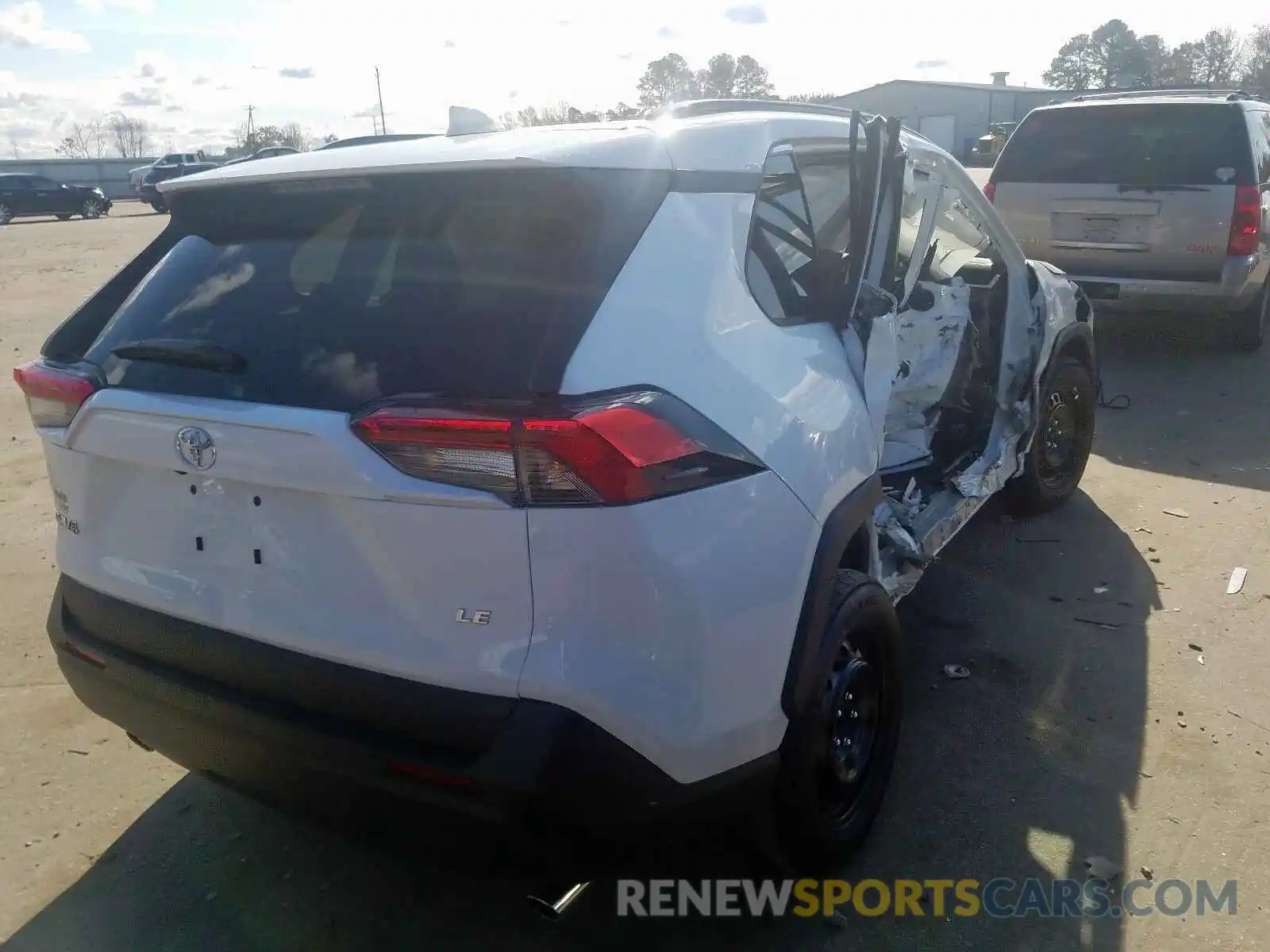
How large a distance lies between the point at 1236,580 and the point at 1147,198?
4.33m

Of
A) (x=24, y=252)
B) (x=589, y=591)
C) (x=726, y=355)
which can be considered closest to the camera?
(x=589, y=591)

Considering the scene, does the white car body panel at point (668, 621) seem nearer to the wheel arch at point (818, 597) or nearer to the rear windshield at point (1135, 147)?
the wheel arch at point (818, 597)

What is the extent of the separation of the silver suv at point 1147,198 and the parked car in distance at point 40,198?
3354cm

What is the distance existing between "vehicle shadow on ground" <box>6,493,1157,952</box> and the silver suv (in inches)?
203

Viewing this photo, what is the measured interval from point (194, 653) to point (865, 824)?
1825mm

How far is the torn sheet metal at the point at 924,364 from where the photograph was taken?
412cm

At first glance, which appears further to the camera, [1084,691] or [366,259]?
[1084,691]

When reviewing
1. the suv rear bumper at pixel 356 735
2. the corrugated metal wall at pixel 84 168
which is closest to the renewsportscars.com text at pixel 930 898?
the suv rear bumper at pixel 356 735

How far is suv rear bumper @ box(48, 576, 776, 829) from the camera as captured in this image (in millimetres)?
2008

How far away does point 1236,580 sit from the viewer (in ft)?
15.4

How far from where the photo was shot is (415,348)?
2.14m

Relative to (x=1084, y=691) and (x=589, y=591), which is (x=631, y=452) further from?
(x=1084, y=691)

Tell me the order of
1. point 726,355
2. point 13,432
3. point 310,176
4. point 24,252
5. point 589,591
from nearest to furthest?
point 589,591, point 726,355, point 310,176, point 13,432, point 24,252

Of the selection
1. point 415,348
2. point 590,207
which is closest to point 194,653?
point 415,348
